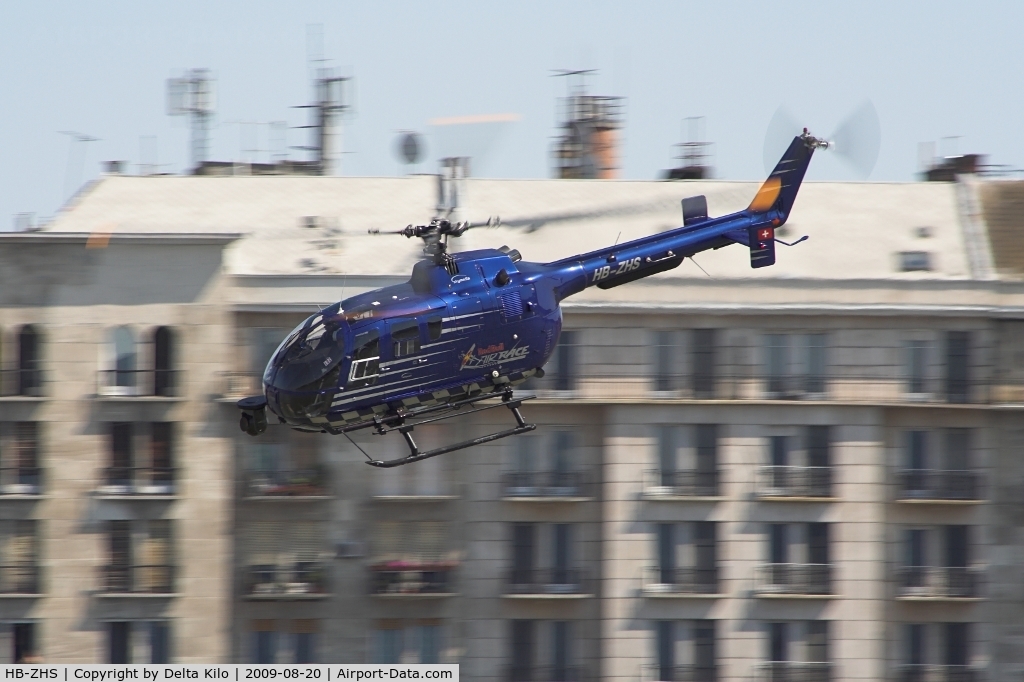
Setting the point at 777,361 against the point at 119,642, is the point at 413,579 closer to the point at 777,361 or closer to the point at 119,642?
the point at 119,642

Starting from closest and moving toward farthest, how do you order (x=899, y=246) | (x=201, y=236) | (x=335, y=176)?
(x=201, y=236) → (x=899, y=246) → (x=335, y=176)

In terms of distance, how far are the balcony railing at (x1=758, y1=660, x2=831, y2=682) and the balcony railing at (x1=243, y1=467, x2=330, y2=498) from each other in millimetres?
15810

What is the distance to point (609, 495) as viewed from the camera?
5169cm

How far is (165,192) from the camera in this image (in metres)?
57.8

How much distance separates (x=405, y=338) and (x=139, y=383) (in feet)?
69.9

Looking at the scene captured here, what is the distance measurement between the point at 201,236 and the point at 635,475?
16.3 m

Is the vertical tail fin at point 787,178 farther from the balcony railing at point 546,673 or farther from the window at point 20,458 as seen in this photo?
the window at point 20,458

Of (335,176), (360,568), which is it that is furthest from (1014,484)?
(335,176)

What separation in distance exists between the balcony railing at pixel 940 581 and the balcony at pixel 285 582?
19.3 m

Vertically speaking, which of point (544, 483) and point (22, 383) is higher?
point (22, 383)

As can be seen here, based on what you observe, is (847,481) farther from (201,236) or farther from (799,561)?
(201,236)

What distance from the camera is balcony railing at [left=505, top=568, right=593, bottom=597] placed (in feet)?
171

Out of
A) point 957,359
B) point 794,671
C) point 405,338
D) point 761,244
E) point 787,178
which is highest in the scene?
point 787,178

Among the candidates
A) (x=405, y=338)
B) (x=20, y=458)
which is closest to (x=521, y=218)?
(x=20, y=458)
